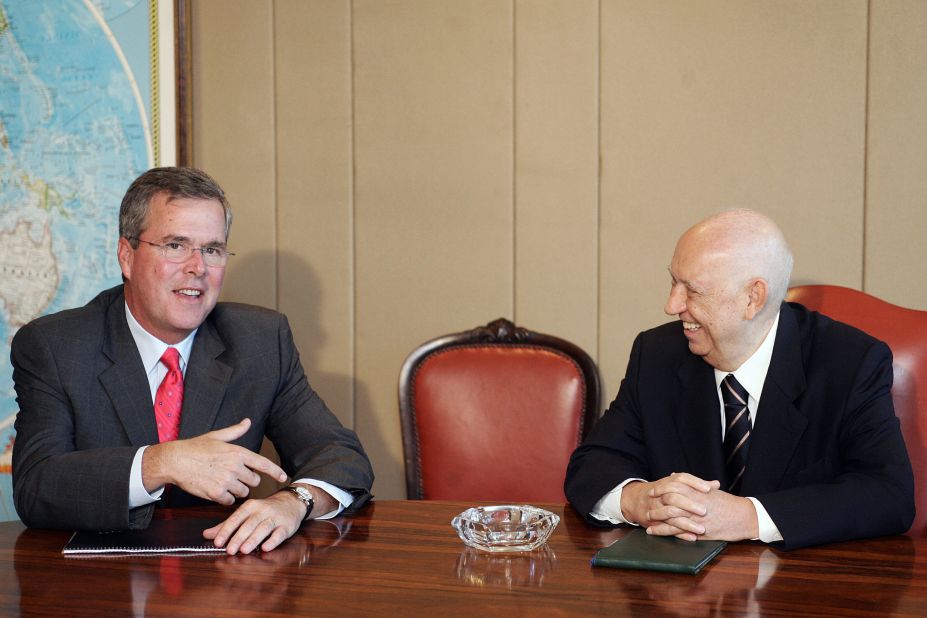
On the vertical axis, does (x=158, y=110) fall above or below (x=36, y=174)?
above

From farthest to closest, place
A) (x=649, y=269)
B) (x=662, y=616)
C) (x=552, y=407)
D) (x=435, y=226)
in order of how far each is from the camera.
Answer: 1. (x=435, y=226)
2. (x=649, y=269)
3. (x=552, y=407)
4. (x=662, y=616)

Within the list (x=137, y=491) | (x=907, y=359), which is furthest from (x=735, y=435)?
(x=137, y=491)

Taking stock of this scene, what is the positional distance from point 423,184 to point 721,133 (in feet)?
3.44

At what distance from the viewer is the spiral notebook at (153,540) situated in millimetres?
1809

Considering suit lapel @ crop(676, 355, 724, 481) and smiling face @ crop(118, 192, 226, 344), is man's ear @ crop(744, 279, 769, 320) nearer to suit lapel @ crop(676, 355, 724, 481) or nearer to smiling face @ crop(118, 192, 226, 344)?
suit lapel @ crop(676, 355, 724, 481)

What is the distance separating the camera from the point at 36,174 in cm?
350

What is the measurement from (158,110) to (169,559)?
224cm

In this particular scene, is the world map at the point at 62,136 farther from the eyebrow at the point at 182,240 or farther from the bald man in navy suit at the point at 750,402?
the bald man in navy suit at the point at 750,402

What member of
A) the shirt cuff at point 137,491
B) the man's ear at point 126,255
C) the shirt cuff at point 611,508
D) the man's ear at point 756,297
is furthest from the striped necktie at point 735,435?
the man's ear at point 126,255

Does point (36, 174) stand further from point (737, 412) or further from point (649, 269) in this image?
point (737, 412)

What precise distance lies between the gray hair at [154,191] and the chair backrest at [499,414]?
91 cm

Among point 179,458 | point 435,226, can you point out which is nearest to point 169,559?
point 179,458

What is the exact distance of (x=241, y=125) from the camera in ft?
11.9

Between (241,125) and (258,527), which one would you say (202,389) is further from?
(241,125)
